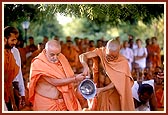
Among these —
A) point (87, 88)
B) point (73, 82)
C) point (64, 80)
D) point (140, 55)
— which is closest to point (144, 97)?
point (87, 88)

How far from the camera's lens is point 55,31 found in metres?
35.1

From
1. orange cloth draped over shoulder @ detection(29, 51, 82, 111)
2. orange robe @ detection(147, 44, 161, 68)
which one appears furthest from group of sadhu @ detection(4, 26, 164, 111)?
orange robe @ detection(147, 44, 161, 68)

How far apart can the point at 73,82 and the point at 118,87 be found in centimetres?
51

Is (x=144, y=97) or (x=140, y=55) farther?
(x=140, y=55)

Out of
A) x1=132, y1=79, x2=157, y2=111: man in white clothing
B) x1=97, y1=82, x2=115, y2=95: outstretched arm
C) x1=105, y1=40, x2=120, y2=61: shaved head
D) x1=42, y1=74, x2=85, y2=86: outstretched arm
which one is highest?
x1=105, y1=40, x2=120, y2=61: shaved head

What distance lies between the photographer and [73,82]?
605cm

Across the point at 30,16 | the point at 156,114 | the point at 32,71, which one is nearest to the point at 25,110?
the point at 32,71

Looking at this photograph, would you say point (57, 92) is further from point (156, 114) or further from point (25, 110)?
point (156, 114)

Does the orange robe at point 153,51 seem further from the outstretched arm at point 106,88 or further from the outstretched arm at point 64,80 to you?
the outstretched arm at point 64,80

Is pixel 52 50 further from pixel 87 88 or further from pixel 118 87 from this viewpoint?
pixel 118 87

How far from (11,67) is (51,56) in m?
0.62

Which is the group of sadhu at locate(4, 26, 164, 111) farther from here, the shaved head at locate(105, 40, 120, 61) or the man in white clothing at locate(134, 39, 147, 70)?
the man in white clothing at locate(134, 39, 147, 70)

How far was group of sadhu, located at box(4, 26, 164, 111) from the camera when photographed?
5996 mm

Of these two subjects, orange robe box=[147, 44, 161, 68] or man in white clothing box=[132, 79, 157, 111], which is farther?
orange robe box=[147, 44, 161, 68]
